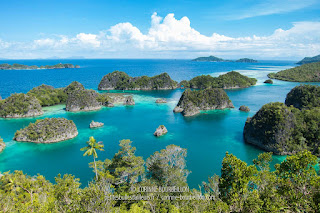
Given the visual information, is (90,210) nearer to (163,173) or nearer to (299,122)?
(163,173)

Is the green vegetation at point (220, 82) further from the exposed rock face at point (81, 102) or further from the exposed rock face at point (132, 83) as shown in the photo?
the exposed rock face at point (81, 102)

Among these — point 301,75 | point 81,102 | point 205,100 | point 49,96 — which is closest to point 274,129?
point 205,100

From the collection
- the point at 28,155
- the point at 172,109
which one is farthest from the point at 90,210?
the point at 172,109

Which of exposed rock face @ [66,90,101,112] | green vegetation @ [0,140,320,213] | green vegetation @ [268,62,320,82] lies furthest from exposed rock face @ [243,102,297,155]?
green vegetation @ [268,62,320,82]

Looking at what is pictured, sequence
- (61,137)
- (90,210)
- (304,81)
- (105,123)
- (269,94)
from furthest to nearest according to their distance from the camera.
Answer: (304,81) < (269,94) < (105,123) < (61,137) < (90,210)

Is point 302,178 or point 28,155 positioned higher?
point 302,178

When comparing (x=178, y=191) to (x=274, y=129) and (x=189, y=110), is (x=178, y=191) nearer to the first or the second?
(x=274, y=129)

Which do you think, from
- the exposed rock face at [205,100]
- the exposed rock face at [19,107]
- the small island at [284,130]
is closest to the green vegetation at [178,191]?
the small island at [284,130]
